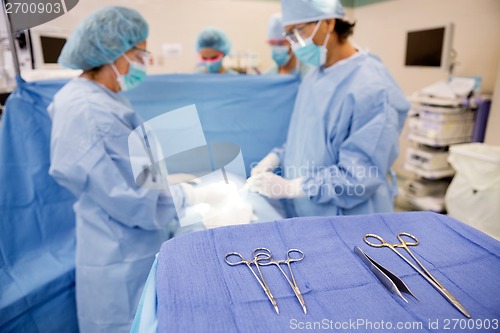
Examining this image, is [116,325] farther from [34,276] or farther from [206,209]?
[206,209]

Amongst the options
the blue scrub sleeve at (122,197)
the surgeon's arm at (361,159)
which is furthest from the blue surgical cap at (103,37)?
the surgeon's arm at (361,159)

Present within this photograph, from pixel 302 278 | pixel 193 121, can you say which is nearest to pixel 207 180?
pixel 193 121

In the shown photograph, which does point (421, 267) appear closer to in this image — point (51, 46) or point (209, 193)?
point (209, 193)

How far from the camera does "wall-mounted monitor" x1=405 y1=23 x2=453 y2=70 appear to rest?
254cm

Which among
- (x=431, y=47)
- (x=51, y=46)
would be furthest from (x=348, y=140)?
(x=431, y=47)

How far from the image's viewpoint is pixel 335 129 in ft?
3.99

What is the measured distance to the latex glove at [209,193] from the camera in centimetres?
105

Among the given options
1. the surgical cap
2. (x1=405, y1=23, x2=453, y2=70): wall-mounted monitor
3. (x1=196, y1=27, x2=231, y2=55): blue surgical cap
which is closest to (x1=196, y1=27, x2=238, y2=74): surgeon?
(x1=196, y1=27, x2=231, y2=55): blue surgical cap

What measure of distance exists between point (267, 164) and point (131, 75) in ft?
1.92

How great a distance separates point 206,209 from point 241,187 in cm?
14

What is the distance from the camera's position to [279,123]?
1.54 metres

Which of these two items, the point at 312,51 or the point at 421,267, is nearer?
the point at 421,267

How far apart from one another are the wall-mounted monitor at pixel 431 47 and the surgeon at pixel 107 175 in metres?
2.26

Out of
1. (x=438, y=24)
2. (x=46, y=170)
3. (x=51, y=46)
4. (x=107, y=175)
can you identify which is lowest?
(x=46, y=170)
